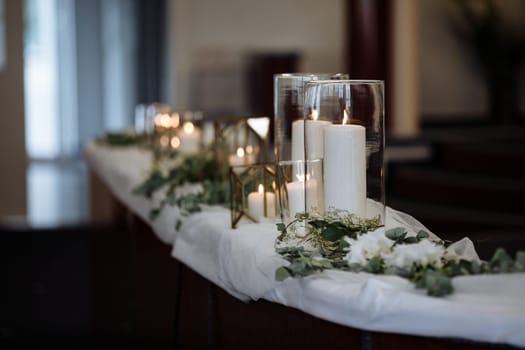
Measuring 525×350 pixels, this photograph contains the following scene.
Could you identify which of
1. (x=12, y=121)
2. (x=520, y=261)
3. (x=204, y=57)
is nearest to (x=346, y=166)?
(x=520, y=261)

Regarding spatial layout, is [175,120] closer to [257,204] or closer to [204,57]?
[257,204]

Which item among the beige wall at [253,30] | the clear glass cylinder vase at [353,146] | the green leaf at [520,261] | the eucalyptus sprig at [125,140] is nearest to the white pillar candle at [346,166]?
the clear glass cylinder vase at [353,146]

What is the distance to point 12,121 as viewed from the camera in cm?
766

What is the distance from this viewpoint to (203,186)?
7.97 ft

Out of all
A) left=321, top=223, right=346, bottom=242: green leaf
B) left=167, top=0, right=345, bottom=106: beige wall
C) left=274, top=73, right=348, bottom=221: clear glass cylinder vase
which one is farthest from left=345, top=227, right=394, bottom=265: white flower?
left=167, top=0, right=345, bottom=106: beige wall

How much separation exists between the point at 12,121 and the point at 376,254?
6607mm

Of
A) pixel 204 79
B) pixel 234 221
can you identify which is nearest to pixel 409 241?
pixel 234 221

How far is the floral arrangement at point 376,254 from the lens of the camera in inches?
53.7

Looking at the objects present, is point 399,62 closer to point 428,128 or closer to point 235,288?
point 428,128

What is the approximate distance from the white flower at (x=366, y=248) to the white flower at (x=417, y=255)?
4 centimetres

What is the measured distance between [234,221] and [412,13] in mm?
5677

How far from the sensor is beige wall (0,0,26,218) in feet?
24.8

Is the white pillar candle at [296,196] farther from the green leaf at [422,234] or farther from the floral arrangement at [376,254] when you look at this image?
the green leaf at [422,234]

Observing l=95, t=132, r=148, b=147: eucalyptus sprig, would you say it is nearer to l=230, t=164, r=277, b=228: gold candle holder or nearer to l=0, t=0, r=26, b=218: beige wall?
l=230, t=164, r=277, b=228: gold candle holder
